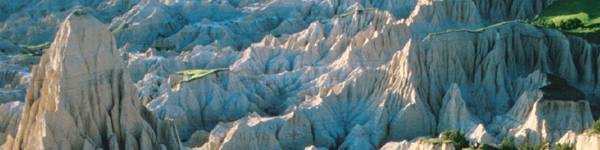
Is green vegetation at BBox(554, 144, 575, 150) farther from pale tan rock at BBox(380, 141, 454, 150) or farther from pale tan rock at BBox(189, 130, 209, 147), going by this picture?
pale tan rock at BBox(189, 130, 209, 147)

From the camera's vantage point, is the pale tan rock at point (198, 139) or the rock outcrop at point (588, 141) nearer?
the rock outcrop at point (588, 141)

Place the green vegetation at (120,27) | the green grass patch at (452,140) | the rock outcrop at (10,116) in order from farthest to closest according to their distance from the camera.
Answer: the green vegetation at (120,27), the rock outcrop at (10,116), the green grass patch at (452,140)

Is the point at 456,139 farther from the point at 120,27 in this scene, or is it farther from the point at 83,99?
the point at 120,27

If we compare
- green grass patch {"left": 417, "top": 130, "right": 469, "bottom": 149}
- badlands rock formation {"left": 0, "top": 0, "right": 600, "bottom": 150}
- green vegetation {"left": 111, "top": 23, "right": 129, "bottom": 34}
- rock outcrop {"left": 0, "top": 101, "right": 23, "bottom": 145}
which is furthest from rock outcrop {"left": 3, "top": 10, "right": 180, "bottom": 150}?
green vegetation {"left": 111, "top": 23, "right": 129, "bottom": 34}

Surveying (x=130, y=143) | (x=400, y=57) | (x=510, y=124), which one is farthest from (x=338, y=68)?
(x=130, y=143)

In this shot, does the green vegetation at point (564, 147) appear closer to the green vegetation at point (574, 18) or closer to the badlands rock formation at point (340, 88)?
the badlands rock formation at point (340, 88)

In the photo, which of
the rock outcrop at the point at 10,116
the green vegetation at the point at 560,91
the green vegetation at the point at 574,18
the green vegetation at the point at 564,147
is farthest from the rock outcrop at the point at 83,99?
the green vegetation at the point at 574,18
